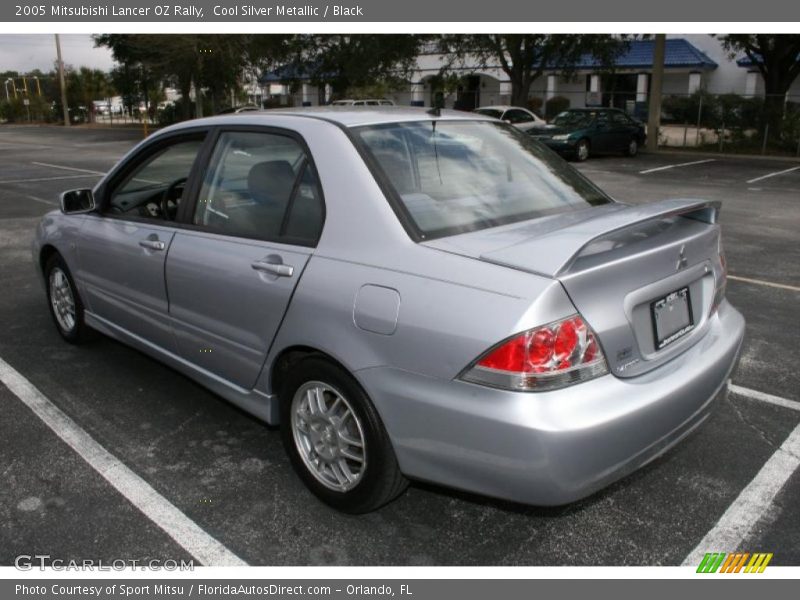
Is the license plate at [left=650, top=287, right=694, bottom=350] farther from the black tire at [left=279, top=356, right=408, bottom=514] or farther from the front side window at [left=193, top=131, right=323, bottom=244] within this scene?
the front side window at [left=193, top=131, right=323, bottom=244]

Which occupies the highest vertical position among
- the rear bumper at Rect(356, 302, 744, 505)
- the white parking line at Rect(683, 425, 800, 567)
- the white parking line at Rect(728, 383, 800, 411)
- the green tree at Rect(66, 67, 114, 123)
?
the green tree at Rect(66, 67, 114, 123)

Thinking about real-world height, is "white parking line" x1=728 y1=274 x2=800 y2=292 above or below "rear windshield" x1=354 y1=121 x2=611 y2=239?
below

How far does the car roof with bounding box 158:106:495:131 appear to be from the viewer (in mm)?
3404

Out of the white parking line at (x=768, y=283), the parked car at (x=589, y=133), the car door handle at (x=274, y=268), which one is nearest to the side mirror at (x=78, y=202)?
the car door handle at (x=274, y=268)

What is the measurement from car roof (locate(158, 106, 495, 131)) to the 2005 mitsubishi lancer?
0.8 inches

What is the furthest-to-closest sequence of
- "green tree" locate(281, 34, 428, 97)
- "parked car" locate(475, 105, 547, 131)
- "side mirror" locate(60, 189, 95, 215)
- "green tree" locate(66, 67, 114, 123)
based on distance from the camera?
"green tree" locate(66, 67, 114, 123)
"green tree" locate(281, 34, 428, 97)
"parked car" locate(475, 105, 547, 131)
"side mirror" locate(60, 189, 95, 215)

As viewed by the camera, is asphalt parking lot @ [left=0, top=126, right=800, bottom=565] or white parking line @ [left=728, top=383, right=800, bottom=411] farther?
white parking line @ [left=728, top=383, right=800, bottom=411]

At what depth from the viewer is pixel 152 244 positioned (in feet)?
12.9

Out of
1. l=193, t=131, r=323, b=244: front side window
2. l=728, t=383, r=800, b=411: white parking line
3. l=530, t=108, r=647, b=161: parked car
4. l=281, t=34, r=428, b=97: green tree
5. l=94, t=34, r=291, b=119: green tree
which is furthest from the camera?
l=94, t=34, r=291, b=119: green tree

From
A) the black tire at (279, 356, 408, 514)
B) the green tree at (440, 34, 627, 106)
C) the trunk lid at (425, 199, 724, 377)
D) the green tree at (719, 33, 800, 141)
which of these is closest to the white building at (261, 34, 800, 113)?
the green tree at (440, 34, 627, 106)

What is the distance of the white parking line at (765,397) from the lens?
422 centimetres

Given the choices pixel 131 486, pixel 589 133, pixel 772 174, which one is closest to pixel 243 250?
pixel 131 486

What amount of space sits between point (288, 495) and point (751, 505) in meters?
2.03

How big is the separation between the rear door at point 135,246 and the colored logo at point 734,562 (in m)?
2.76
